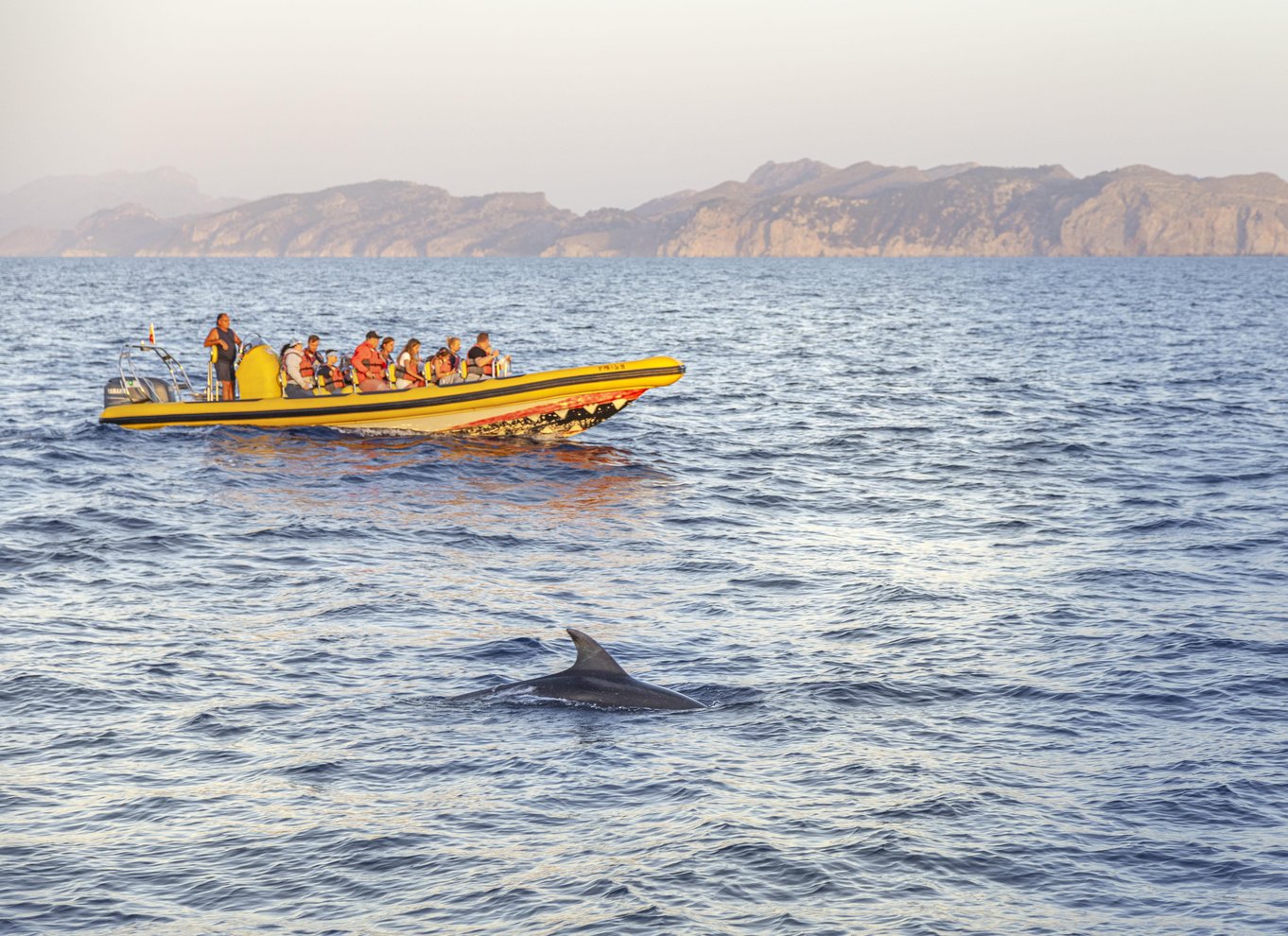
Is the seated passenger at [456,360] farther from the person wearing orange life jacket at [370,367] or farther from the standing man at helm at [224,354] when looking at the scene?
the standing man at helm at [224,354]

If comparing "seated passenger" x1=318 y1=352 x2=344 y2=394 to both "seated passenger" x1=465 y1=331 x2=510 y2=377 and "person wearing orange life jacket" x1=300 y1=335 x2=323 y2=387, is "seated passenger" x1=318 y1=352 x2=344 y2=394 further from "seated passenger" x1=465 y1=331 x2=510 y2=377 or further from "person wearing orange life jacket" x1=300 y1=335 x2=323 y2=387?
"seated passenger" x1=465 y1=331 x2=510 y2=377

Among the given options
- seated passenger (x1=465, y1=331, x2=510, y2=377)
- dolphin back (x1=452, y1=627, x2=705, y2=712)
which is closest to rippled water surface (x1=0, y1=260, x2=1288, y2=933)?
dolphin back (x1=452, y1=627, x2=705, y2=712)

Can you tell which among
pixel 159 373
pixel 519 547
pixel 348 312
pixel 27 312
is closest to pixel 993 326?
pixel 348 312

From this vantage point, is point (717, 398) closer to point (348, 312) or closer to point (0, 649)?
point (0, 649)

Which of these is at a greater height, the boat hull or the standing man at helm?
the standing man at helm

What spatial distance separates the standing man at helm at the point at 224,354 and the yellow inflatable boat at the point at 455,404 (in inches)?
11.8

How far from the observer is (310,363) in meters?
26.0

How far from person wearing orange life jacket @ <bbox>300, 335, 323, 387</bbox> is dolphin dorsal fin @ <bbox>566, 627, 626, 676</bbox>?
1566 cm

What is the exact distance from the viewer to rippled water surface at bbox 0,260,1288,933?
8570 millimetres

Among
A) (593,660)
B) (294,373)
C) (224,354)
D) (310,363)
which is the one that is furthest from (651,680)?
(224,354)

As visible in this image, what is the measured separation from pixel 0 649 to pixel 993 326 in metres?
60.4

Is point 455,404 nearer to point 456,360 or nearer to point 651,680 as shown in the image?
point 456,360

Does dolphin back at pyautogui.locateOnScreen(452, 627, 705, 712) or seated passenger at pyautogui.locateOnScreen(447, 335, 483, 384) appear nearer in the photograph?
dolphin back at pyautogui.locateOnScreen(452, 627, 705, 712)

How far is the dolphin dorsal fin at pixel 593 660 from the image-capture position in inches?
459
